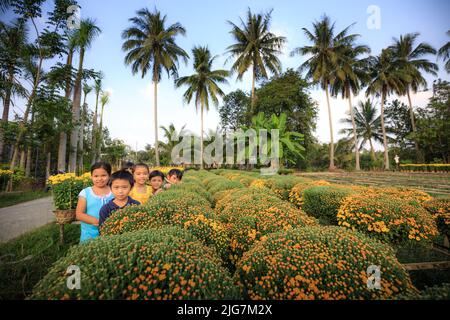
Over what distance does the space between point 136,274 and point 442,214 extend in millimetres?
5477

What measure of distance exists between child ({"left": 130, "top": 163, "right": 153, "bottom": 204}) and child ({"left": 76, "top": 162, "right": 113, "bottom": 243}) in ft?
2.19

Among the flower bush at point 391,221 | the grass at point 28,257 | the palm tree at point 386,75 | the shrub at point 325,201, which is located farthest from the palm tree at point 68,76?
the palm tree at point 386,75

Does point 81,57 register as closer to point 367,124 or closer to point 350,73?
point 350,73

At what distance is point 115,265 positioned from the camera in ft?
4.37

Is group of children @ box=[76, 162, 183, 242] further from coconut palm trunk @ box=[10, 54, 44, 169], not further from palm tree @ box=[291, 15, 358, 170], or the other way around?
palm tree @ box=[291, 15, 358, 170]

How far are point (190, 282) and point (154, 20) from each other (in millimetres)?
24256

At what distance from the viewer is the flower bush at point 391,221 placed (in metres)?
3.36

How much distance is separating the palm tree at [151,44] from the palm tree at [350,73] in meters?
21.3

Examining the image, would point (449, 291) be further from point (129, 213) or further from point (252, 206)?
point (129, 213)

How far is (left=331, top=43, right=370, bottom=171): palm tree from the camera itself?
88.0 feet

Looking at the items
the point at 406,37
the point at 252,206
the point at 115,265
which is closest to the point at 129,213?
the point at 115,265

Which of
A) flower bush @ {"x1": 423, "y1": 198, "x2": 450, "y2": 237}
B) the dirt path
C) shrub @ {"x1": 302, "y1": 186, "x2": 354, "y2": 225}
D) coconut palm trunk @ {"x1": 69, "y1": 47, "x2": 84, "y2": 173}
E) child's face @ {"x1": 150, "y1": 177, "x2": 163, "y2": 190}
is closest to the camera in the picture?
flower bush @ {"x1": 423, "y1": 198, "x2": 450, "y2": 237}

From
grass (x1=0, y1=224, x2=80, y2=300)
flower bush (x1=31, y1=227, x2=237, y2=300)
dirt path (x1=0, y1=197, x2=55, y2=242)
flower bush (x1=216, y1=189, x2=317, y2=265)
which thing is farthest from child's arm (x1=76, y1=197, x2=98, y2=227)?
dirt path (x1=0, y1=197, x2=55, y2=242)
